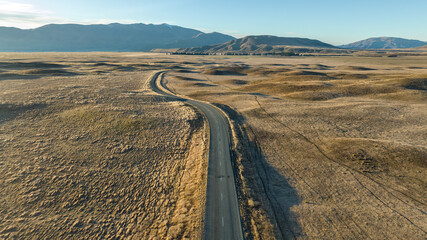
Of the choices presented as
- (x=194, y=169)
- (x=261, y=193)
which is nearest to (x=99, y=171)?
(x=194, y=169)

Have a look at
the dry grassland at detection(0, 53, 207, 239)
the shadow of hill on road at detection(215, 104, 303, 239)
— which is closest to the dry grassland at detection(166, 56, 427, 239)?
the shadow of hill on road at detection(215, 104, 303, 239)

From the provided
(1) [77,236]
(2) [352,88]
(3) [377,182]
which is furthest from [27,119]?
(2) [352,88]

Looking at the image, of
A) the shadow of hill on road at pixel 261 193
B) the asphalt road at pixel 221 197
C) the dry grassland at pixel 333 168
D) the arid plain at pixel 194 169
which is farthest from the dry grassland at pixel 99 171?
the dry grassland at pixel 333 168

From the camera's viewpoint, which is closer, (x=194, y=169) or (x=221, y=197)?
(x=221, y=197)

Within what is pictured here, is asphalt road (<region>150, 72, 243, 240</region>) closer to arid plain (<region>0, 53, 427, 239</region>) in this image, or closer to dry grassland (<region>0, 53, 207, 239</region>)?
arid plain (<region>0, 53, 427, 239</region>)

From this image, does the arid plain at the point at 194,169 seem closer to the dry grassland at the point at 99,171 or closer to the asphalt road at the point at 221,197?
the dry grassland at the point at 99,171

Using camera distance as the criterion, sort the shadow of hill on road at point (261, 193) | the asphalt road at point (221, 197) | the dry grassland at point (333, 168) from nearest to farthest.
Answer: the asphalt road at point (221, 197)
the shadow of hill on road at point (261, 193)
the dry grassland at point (333, 168)

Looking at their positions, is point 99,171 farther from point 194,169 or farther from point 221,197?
point 221,197
